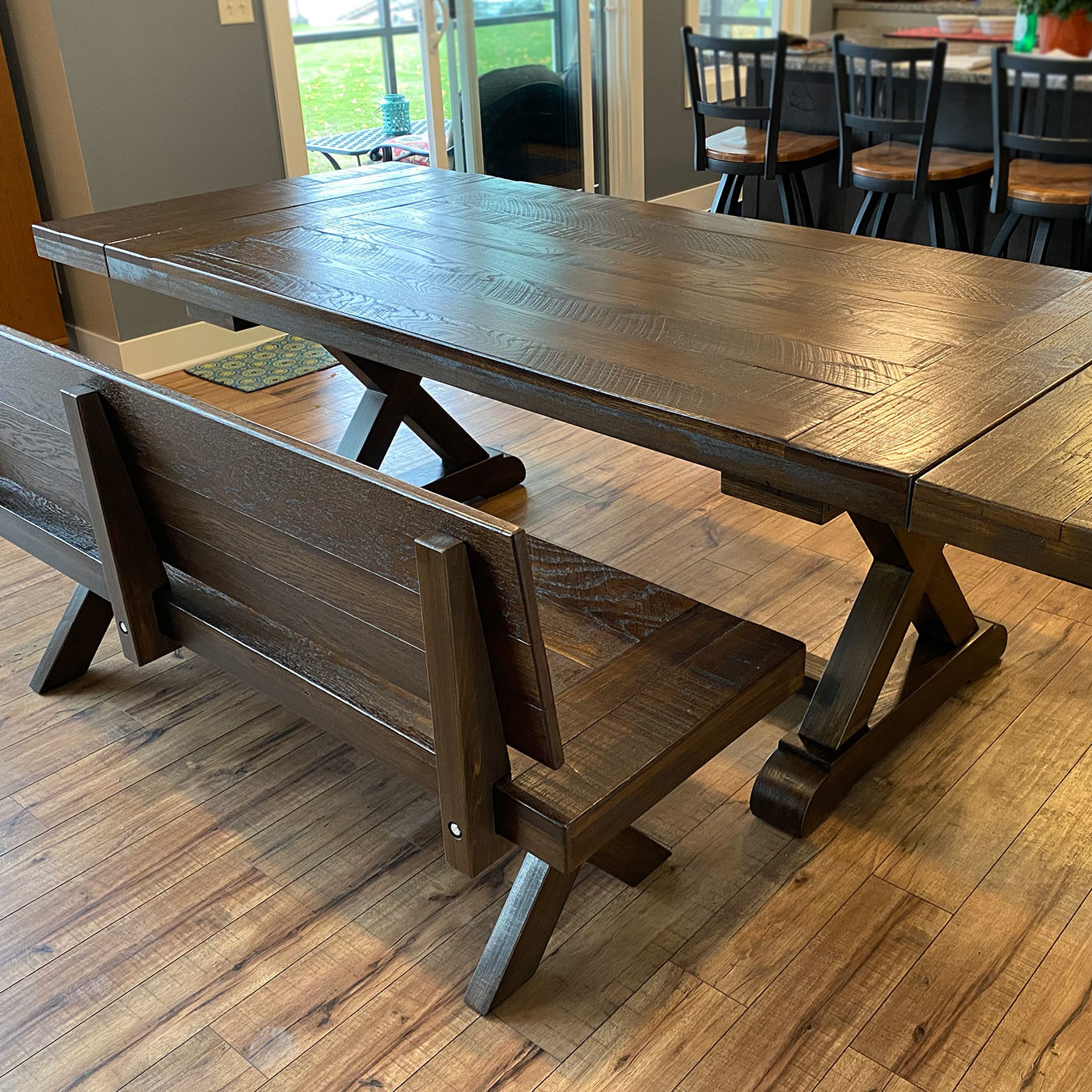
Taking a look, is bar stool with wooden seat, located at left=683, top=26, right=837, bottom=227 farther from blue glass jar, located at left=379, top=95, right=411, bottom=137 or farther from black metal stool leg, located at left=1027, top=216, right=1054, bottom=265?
blue glass jar, located at left=379, top=95, right=411, bottom=137

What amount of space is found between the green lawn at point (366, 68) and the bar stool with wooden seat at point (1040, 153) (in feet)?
6.29

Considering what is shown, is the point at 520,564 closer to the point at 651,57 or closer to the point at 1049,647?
the point at 1049,647

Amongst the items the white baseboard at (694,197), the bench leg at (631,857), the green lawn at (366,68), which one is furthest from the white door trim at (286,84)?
the bench leg at (631,857)

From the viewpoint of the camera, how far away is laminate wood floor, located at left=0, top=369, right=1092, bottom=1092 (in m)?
1.40

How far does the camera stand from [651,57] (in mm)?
5117

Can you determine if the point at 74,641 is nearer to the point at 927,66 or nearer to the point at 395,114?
the point at 927,66

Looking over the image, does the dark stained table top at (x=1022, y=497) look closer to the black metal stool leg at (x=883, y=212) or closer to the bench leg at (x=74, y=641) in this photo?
the bench leg at (x=74, y=641)

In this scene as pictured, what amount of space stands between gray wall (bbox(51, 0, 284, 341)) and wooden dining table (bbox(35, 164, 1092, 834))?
45.4 inches

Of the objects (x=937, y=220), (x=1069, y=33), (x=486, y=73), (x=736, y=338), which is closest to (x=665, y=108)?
(x=486, y=73)

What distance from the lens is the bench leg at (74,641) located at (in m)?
2.08

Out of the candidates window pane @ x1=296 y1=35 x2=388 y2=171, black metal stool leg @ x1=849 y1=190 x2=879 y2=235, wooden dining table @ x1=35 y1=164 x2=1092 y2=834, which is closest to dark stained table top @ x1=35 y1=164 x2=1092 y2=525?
wooden dining table @ x1=35 y1=164 x2=1092 y2=834

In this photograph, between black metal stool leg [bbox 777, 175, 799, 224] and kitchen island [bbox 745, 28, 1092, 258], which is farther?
black metal stool leg [bbox 777, 175, 799, 224]

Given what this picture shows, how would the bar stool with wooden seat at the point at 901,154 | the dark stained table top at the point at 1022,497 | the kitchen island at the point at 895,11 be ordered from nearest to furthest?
the dark stained table top at the point at 1022,497 → the bar stool with wooden seat at the point at 901,154 → the kitchen island at the point at 895,11

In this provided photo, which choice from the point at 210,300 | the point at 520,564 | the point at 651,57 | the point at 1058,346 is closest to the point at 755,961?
the point at 520,564
